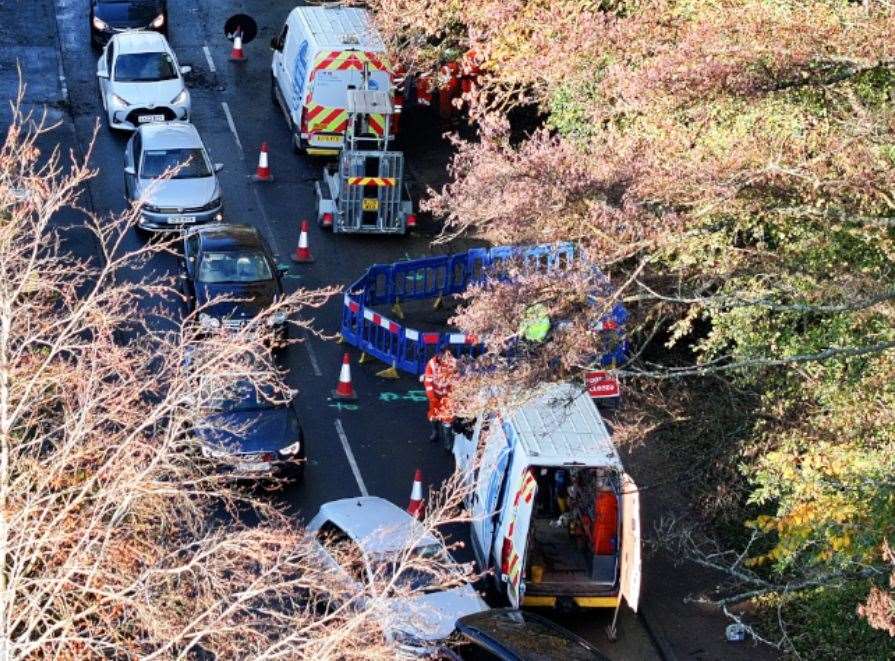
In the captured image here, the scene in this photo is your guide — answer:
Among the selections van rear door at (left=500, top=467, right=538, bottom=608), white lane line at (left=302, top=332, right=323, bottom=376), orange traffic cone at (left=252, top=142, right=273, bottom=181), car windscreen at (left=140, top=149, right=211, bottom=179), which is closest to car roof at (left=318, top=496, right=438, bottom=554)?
van rear door at (left=500, top=467, right=538, bottom=608)

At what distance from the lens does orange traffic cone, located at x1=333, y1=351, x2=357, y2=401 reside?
21.5 meters

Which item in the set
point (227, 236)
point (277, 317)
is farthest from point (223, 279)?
point (277, 317)

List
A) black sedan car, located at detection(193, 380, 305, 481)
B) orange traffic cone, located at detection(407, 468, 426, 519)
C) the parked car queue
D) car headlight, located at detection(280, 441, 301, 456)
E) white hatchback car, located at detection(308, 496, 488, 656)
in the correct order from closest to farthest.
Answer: white hatchback car, located at detection(308, 496, 488, 656), the parked car queue, orange traffic cone, located at detection(407, 468, 426, 519), black sedan car, located at detection(193, 380, 305, 481), car headlight, located at detection(280, 441, 301, 456)

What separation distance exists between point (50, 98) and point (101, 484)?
20818mm

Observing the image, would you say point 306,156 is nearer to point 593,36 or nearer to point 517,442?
point 593,36

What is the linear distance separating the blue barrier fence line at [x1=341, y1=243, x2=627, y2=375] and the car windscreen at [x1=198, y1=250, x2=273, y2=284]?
138 centimetres

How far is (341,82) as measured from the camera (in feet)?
91.0

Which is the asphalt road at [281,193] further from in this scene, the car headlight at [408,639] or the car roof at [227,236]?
the car headlight at [408,639]

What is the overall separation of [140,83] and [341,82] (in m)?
4.68

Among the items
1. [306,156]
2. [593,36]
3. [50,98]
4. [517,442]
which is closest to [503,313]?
[517,442]

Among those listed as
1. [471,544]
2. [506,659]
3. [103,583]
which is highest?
[103,583]

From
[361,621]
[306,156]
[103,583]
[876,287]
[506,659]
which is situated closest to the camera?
[361,621]

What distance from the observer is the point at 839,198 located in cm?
1622

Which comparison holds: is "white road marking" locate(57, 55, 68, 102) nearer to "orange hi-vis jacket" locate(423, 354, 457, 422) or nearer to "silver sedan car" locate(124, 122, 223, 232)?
"silver sedan car" locate(124, 122, 223, 232)
